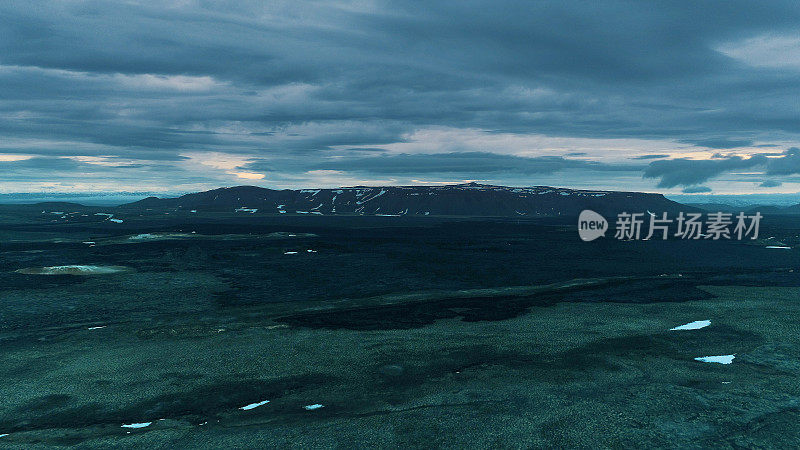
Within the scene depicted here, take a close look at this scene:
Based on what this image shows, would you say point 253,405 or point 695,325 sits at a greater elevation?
point 695,325

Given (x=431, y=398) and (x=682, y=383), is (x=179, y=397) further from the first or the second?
(x=682, y=383)

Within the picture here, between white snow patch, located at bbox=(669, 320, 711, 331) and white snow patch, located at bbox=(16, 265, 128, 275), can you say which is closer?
white snow patch, located at bbox=(669, 320, 711, 331)

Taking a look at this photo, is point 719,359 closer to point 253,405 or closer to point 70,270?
point 253,405

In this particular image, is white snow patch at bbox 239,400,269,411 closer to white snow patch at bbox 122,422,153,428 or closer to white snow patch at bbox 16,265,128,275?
white snow patch at bbox 122,422,153,428

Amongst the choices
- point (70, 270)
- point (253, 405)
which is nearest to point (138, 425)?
point (253, 405)

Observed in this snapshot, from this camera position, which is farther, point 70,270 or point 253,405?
point 70,270

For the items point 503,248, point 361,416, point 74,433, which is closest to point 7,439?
point 74,433

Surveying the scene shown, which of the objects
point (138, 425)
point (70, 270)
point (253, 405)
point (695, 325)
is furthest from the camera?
point (70, 270)

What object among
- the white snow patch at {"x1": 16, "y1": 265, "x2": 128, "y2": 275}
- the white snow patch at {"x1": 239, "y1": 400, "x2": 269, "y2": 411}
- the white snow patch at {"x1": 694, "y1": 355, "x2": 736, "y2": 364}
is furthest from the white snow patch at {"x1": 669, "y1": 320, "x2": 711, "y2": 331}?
the white snow patch at {"x1": 16, "y1": 265, "x2": 128, "y2": 275}

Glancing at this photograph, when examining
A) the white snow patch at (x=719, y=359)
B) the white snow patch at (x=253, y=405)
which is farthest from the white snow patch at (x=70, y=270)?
the white snow patch at (x=719, y=359)

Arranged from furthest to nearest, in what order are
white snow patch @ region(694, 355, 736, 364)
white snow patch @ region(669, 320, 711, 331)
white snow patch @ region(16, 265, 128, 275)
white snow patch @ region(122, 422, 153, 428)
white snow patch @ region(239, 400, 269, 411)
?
white snow patch @ region(16, 265, 128, 275), white snow patch @ region(669, 320, 711, 331), white snow patch @ region(694, 355, 736, 364), white snow patch @ region(239, 400, 269, 411), white snow patch @ region(122, 422, 153, 428)

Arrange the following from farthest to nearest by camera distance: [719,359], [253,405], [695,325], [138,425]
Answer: [695,325] < [719,359] < [253,405] < [138,425]
